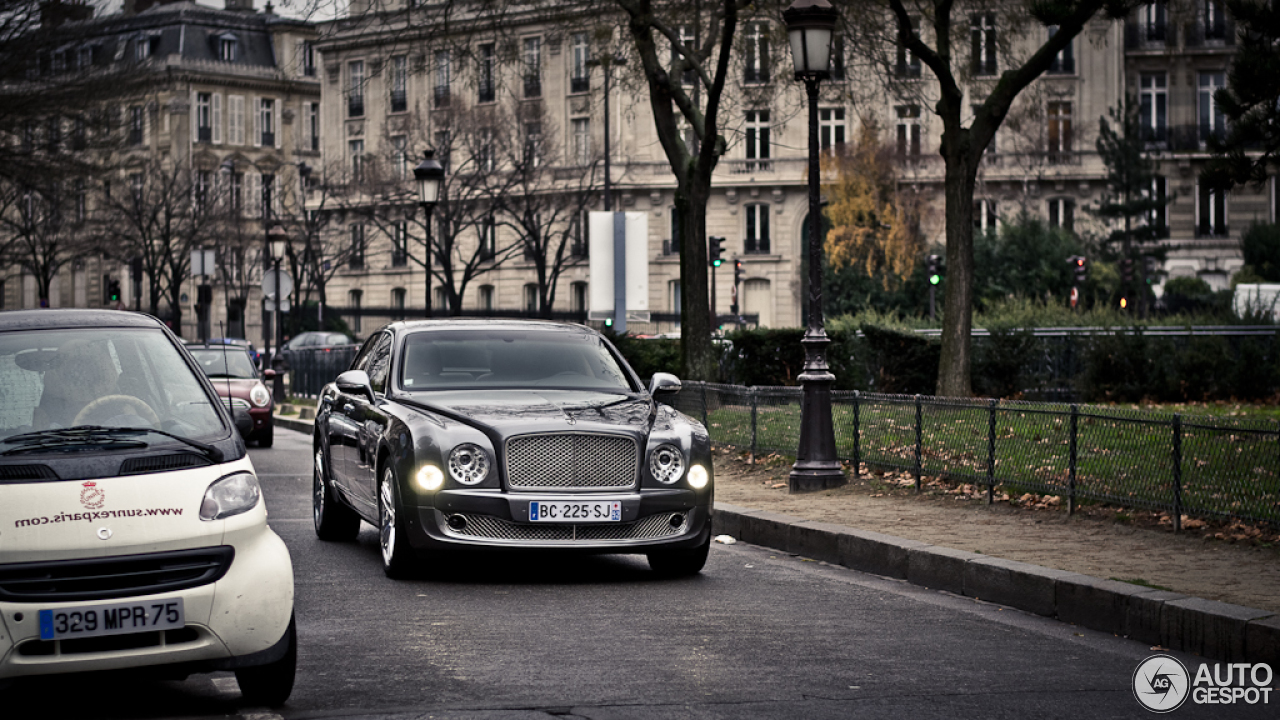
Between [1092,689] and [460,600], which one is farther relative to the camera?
[460,600]

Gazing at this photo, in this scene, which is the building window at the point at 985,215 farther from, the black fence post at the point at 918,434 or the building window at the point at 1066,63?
the black fence post at the point at 918,434

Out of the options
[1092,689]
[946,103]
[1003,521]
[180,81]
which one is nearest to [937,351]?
[946,103]

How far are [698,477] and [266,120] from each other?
8547cm

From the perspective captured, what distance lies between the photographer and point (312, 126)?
9431cm

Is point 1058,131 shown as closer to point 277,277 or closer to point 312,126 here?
point 277,277

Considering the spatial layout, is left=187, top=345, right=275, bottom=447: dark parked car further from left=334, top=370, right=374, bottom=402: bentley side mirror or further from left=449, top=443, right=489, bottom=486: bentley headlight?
left=449, top=443, right=489, bottom=486: bentley headlight

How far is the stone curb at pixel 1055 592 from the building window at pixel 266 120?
82791mm

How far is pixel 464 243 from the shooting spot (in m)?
74.5

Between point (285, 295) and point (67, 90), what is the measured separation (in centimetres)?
932

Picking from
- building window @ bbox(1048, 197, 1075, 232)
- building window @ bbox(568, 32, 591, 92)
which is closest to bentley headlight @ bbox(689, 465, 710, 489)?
building window @ bbox(1048, 197, 1075, 232)

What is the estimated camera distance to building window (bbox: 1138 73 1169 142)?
69375 mm

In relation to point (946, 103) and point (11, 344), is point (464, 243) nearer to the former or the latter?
point (946, 103)

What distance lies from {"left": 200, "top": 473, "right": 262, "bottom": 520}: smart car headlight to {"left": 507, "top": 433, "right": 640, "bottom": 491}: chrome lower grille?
344cm

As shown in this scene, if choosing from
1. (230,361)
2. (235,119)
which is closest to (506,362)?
(230,361)
